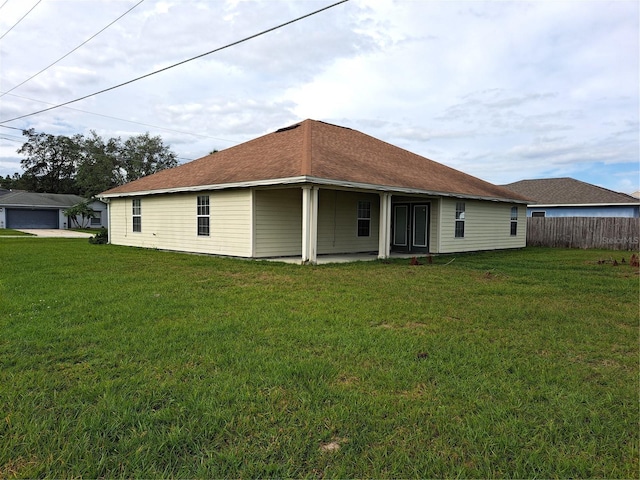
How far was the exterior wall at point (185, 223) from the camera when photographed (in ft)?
44.0

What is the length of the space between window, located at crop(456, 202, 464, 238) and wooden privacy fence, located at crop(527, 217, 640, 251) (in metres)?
7.77

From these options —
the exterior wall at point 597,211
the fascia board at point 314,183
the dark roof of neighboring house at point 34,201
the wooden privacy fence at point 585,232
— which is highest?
the dark roof of neighboring house at point 34,201

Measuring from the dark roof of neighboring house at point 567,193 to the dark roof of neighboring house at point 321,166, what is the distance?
9.26 metres

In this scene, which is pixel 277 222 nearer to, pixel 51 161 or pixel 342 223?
pixel 342 223

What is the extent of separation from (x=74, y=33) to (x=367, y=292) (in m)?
12.7

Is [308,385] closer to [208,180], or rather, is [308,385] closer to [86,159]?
[208,180]

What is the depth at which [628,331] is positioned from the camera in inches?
204

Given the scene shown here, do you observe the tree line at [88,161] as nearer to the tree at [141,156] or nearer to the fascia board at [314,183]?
the tree at [141,156]

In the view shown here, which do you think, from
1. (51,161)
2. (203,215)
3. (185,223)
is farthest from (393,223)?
(51,161)

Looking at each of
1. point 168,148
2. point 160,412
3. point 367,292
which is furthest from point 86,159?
point 160,412

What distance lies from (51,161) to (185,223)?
51.0m

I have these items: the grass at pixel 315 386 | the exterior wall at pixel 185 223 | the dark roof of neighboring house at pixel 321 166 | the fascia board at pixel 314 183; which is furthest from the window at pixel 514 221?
the grass at pixel 315 386

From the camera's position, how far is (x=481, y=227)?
18.0m

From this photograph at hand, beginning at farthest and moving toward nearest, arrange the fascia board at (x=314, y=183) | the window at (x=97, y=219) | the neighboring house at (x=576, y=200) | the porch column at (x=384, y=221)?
the window at (x=97, y=219)
the neighboring house at (x=576, y=200)
the porch column at (x=384, y=221)
the fascia board at (x=314, y=183)
